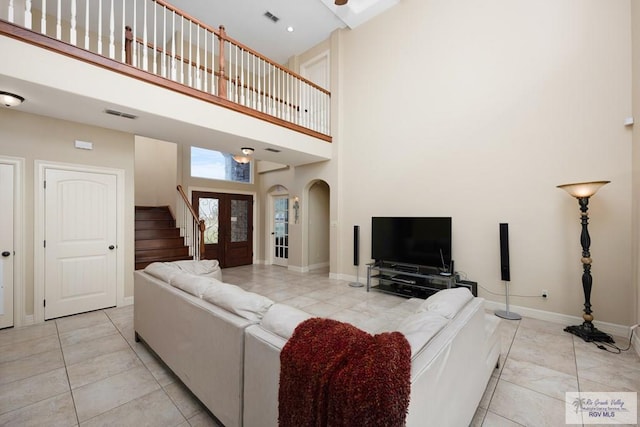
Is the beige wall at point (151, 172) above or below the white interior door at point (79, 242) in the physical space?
above

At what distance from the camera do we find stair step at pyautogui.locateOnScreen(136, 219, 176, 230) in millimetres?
5886

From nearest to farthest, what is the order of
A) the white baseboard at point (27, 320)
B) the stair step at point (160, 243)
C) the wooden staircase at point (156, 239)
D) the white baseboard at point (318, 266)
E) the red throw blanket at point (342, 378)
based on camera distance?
the red throw blanket at point (342, 378) < the white baseboard at point (27, 320) < the wooden staircase at point (156, 239) < the stair step at point (160, 243) < the white baseboard at point (318, 266)

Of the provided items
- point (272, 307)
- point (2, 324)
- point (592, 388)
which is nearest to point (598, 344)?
point (592, 388)

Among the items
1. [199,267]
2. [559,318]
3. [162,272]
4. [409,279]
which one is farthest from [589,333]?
[199,267]

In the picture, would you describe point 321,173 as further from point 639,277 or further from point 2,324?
point 2,324

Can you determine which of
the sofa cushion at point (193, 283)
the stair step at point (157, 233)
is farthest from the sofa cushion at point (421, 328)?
the stair step at point (157, 233)

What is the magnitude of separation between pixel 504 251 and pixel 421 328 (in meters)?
3.08

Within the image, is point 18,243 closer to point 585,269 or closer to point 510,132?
point 510,132

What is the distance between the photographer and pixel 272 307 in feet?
5.19

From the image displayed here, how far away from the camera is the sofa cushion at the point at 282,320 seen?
53.0 inches

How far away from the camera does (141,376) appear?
2.28 meters

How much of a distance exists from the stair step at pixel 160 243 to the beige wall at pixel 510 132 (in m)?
3.96

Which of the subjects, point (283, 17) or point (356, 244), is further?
point (283, 17)

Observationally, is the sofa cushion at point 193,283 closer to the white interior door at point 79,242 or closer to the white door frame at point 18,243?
the white interior door at point 79,242
